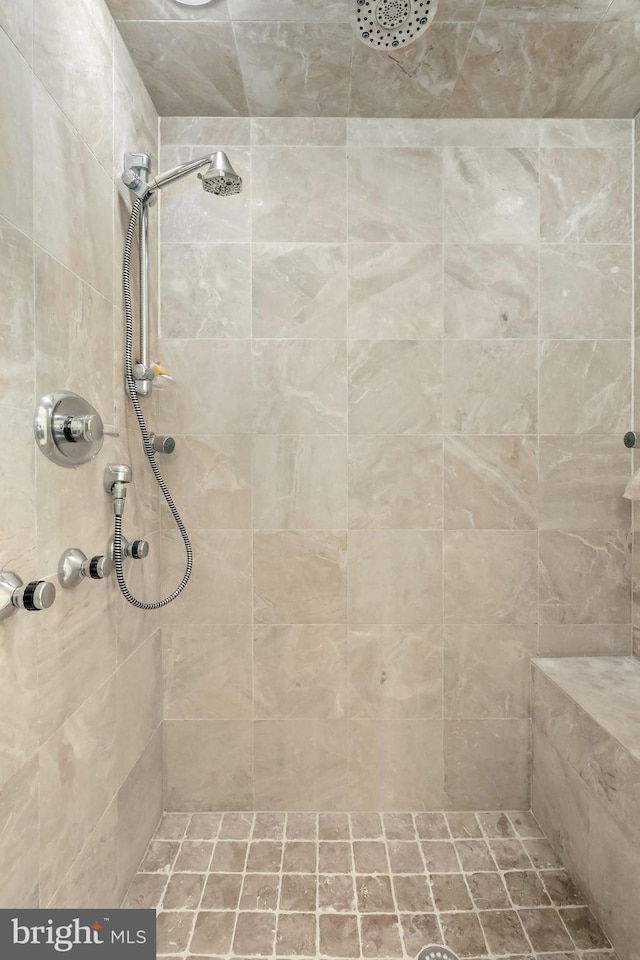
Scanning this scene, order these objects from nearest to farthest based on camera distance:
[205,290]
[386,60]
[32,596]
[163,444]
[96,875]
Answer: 1. [32,596]
2. [96,875]
3. [386,60]
4. [163,444]
5. [205,290]

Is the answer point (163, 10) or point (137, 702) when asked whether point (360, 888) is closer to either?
point (137, 702)

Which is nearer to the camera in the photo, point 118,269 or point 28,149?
point 28,149

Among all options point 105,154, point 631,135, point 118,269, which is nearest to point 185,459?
point 118,269

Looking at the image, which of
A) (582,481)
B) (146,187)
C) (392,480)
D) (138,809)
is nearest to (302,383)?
(392,480)

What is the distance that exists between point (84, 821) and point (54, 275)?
1242mm

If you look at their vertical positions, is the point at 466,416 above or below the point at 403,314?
below

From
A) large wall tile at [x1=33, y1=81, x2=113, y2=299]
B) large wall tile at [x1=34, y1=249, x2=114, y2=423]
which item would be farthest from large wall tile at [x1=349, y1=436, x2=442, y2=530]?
large wall tile at [x1=33, y1=81, x2=113, y2=299]

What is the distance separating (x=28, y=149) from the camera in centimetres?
96

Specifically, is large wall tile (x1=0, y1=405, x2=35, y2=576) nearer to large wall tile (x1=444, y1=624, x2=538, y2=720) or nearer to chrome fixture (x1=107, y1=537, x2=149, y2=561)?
chrome fixture (x1=107, y1=537, x2=149, y2=561)

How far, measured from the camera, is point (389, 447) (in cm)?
172

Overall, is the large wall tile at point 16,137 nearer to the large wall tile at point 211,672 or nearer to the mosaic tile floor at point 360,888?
the large wall tile at point 211,672

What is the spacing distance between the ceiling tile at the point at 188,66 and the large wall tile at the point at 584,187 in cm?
106

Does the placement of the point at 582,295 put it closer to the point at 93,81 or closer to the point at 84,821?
the point at 93,81
